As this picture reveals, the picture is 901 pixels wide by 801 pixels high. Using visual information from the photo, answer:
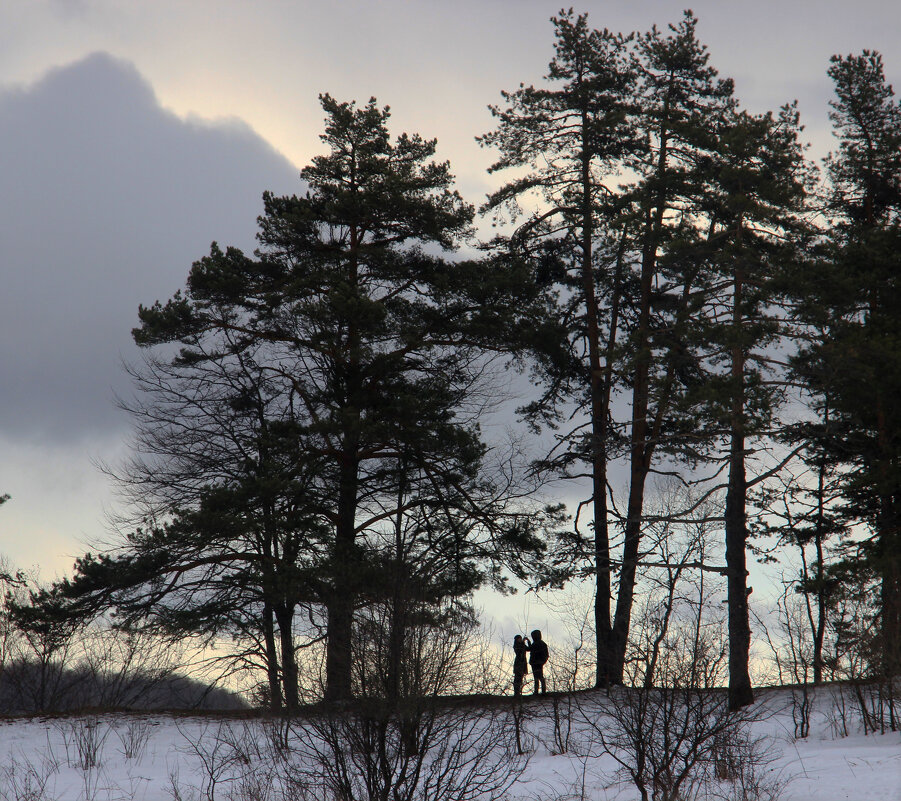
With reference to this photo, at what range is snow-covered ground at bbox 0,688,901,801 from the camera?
12.0 m

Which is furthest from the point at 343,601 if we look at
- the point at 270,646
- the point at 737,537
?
the point at 270,646

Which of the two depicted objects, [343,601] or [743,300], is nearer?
[343,601]

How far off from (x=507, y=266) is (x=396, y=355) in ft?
12.5

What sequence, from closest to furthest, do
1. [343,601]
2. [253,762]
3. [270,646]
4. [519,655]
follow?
[343,601] < [253,762] < [519,655] < [270,646]

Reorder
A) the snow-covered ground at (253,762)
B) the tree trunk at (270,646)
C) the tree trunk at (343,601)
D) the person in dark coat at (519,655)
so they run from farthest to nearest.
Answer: the tree trunk at (270,646) < the person in dark coat at (519,655) < the snow-covered ground at (253,762) < the tree trunk at (343,601)

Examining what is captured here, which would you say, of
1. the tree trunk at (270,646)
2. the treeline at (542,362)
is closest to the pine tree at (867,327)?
the treeline at (542,362)

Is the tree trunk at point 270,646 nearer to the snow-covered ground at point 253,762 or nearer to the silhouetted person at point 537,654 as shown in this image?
the snow-covered ground at point 253,762

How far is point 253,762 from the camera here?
15312mm

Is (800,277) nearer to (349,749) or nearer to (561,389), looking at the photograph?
(561,389)

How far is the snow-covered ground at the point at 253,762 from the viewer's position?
12023 millimetres

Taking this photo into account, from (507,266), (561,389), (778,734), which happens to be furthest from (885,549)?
(507,266)

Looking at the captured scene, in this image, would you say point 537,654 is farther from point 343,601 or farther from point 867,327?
point 867,327

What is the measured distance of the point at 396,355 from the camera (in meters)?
20.9

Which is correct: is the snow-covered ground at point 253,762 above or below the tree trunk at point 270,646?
below
